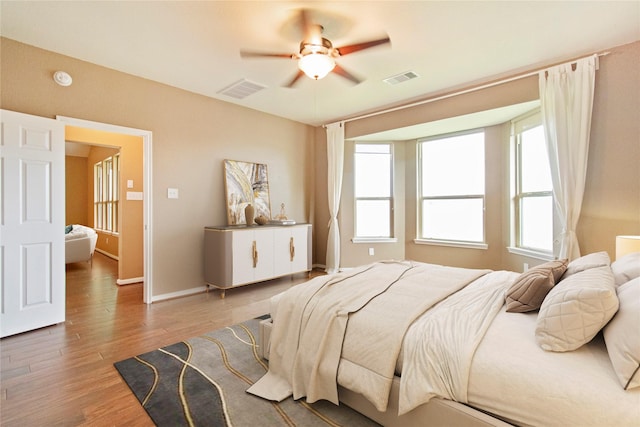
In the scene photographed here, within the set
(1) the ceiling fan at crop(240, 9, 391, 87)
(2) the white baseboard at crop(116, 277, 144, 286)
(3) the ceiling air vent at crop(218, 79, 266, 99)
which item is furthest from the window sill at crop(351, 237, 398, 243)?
(2) the white baseboard at crop(116, 277, 144, 286)

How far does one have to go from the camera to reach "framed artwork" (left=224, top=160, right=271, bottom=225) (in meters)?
4.43

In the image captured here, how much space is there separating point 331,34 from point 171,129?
8.07ft

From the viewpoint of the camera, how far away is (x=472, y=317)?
5.16ft

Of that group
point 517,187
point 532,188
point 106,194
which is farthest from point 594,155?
point 106,194

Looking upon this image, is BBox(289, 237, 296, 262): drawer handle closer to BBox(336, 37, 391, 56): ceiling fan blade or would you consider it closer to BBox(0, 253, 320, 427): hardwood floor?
BBox(0, 253, 320, 427): hardwood floor

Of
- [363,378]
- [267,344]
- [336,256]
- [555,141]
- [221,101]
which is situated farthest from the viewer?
[336,256]

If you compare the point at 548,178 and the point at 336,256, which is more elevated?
the point at 548,178

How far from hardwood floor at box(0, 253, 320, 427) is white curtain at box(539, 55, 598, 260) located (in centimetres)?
341

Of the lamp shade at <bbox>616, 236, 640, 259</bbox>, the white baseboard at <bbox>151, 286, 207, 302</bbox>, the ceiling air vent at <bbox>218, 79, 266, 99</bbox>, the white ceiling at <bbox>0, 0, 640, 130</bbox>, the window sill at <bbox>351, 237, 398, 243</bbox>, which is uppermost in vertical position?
the ceiling air vent at <bbox>218, 79, 266, 99</bbox>

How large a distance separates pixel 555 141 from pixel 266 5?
3173 millimetres

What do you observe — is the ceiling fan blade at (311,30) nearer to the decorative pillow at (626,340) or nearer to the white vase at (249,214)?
the white vase at (249,214)

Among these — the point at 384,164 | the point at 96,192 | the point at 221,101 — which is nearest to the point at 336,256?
the point at 384,164

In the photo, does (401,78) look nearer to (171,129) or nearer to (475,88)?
(475,88)

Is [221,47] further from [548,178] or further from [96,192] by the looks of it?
[96,192]
